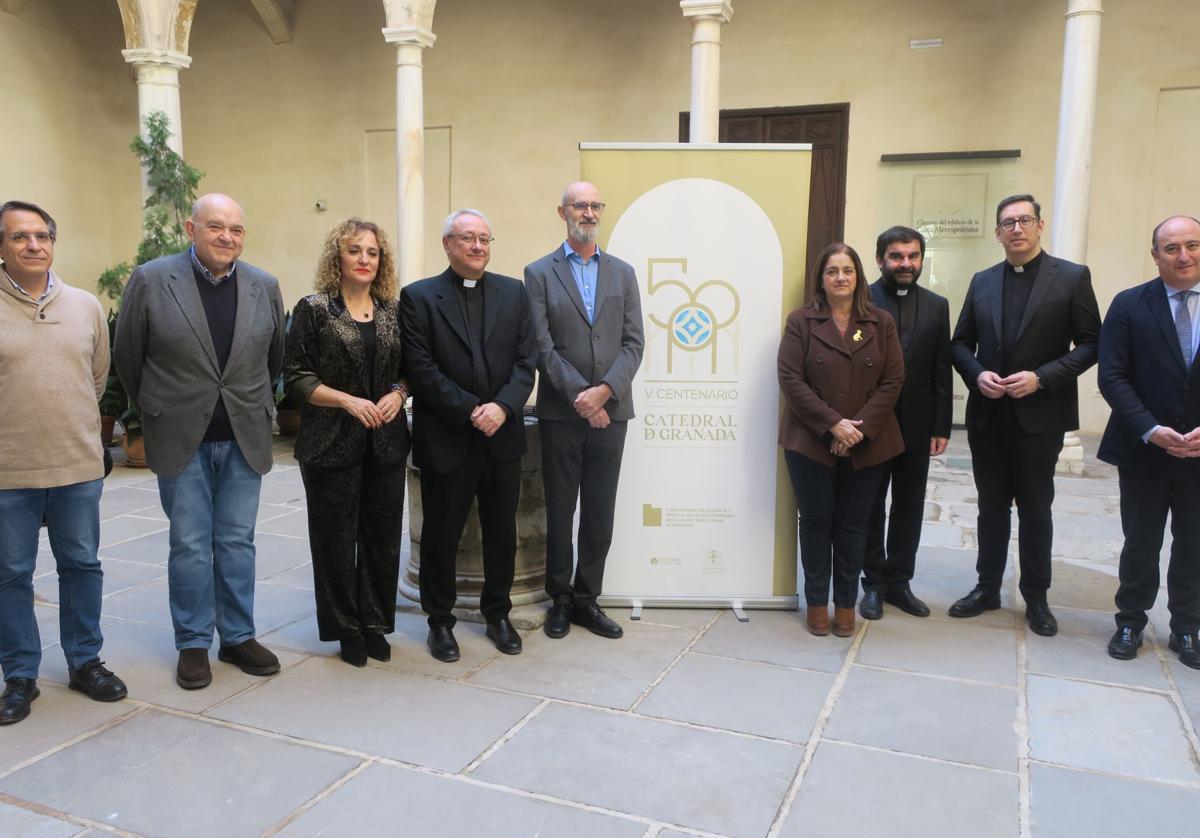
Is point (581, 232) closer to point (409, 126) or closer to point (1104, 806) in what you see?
point (1104, 806)

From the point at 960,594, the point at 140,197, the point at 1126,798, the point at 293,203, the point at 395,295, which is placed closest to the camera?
the point at 1126,798

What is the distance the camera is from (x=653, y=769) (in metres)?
2.90

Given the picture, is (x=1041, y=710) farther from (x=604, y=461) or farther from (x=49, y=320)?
(x=49, y=320)

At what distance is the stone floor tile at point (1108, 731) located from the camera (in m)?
2.99

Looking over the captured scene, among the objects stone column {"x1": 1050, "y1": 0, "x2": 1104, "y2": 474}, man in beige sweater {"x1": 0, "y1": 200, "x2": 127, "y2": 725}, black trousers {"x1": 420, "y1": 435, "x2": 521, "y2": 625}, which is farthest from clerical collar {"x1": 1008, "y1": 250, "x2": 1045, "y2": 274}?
stone column {"x1": 1050, "y1": 0, "x2": 1104, "y2": 474}

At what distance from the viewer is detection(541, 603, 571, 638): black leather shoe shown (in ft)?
13.3

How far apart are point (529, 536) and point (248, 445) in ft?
4.59

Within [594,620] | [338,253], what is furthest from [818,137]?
[338,253]

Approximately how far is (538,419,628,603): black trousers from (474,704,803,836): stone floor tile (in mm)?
893

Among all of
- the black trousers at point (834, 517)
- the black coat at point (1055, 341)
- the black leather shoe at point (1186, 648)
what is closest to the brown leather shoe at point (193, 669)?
the black trousers at point (834, 517)

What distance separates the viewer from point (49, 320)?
10.3ft

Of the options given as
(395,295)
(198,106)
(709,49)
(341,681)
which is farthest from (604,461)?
(198,106)

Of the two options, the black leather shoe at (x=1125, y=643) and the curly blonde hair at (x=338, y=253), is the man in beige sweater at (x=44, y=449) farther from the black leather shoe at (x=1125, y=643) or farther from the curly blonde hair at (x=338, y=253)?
the black leather shoe at (x=1125, y=643)

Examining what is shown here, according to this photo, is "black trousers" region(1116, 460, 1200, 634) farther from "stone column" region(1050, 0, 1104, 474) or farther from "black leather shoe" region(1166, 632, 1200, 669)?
"stone column" region(1050, 0, 1104, 474)
